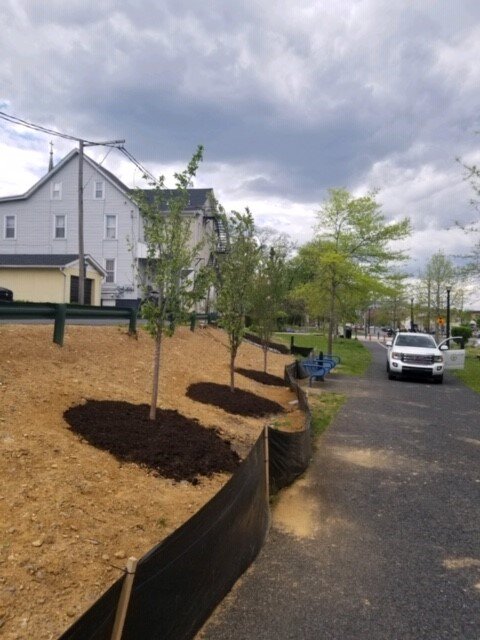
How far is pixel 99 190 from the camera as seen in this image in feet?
110

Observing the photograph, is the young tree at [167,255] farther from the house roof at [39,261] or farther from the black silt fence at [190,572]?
the house roof at [39,261]

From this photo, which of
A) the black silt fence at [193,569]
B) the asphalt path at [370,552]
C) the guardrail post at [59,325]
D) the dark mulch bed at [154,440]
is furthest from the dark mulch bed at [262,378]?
the black silt fence at [193,569]

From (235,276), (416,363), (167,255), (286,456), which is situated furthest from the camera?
(416,363)

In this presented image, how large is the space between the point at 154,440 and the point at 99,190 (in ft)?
98.9

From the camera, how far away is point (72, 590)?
3.22 meters

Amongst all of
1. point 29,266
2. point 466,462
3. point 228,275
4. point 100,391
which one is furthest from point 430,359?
point 29,266

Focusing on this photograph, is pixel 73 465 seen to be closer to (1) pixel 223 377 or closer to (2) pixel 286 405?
(2) pixel 286 405

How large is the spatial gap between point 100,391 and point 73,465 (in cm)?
297

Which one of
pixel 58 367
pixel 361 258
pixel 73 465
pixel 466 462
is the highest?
pixel 361 258

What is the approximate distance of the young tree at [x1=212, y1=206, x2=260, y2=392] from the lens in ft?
35.8

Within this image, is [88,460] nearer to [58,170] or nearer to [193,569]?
[193,569]

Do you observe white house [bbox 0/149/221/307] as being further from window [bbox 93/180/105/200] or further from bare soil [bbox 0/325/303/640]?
bare soil [bbox 0/325/303/640]

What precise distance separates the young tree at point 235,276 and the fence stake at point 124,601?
8447 millimetres

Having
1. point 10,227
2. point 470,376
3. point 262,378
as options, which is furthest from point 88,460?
point 10,227
